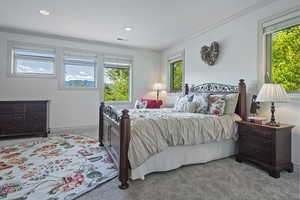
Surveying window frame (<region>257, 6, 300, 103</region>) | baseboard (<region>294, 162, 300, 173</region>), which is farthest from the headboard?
baseboard (<region>294, 162, 300, 173</region>)

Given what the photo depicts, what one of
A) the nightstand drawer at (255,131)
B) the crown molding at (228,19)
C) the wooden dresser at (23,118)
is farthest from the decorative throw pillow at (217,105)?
the wooden dresser at (23,118)

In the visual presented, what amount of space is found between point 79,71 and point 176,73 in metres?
2.89

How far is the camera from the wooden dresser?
3.69 m

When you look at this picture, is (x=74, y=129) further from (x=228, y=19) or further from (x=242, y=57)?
(x=228, y=19)

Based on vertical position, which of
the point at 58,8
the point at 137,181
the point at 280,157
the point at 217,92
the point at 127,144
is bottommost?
the point at 137,181

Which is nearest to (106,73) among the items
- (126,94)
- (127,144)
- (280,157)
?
(126,94)

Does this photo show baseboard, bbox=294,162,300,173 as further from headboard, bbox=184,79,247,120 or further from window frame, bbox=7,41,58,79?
window frame, bbox=7,41,58,79

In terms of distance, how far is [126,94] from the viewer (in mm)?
5566

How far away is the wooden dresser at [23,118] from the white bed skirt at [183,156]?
10.2 ft

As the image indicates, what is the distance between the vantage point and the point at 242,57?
3.04m

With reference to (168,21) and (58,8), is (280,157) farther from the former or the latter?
(58,8)

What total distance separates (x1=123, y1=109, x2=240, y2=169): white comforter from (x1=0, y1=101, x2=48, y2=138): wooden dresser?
9.25ft

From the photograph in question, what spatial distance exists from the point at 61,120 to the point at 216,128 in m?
3.95

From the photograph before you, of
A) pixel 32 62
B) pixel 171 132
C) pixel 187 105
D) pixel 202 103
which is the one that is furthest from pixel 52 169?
pixel 32 62
